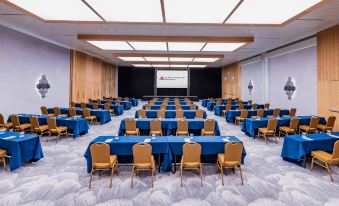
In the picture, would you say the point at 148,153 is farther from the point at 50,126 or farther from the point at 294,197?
the point at 50,126

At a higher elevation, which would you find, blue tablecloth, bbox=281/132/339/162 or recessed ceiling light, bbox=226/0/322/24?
recessed ceiling light, bbox=226/0/322/24

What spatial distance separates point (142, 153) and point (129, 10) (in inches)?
144

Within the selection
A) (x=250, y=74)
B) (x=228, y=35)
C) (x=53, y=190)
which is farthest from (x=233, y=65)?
(x=53, y=190)

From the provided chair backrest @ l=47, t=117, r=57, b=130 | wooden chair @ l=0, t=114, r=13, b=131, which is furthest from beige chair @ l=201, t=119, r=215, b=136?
wooden chair @ l=0, t=114, r=13, b=131

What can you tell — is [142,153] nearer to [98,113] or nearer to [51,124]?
[51,124]

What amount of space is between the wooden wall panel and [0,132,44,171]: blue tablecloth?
9412mm

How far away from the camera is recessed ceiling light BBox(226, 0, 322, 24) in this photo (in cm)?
505

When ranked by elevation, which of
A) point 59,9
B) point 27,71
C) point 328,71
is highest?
point 59,9

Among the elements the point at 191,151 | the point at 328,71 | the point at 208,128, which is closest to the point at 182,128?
the point at 208,128

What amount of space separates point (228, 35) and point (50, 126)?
718 centimetres

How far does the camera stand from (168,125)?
765cm

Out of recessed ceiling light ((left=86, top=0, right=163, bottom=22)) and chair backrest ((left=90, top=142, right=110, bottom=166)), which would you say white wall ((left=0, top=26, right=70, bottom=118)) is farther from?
chair backrest ((left=90, top=142, right=110, bottom=166))

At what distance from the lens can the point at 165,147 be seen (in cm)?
482

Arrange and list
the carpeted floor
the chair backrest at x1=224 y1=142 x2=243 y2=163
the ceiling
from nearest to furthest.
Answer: the carpeted floor → the chair backrest at x1=224 y1=142 x2=243 y2=163 → the ceiling
